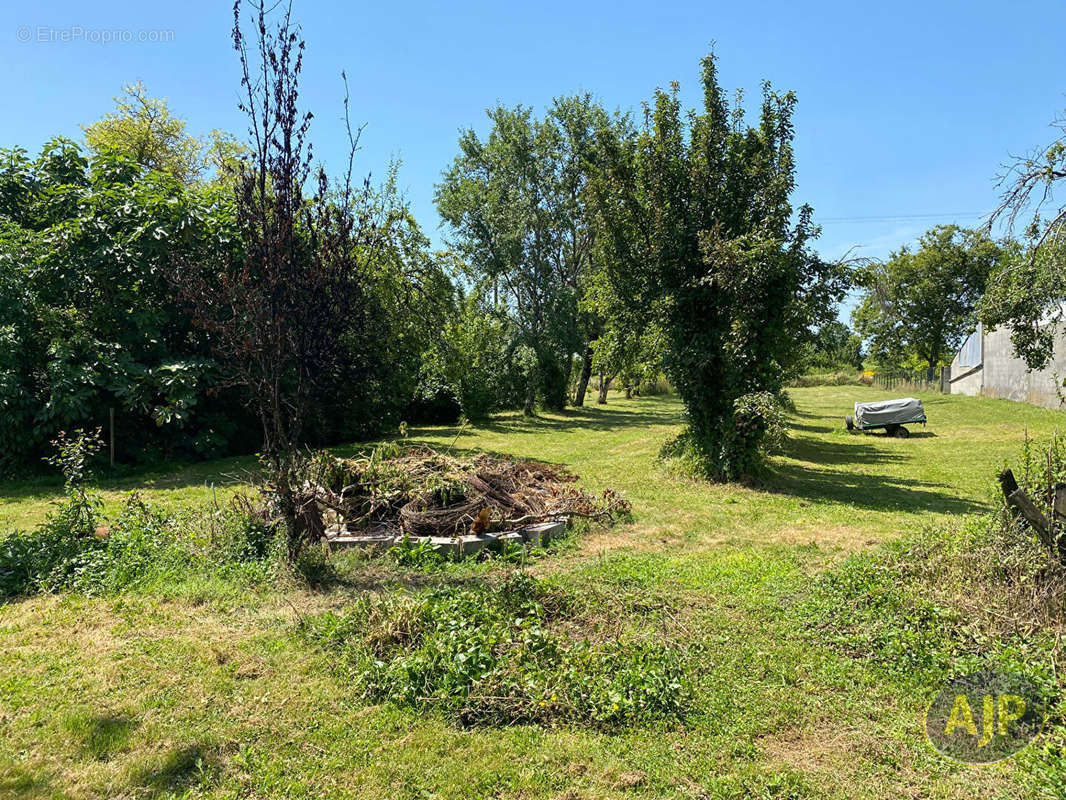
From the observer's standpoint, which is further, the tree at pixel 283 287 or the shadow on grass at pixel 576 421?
the shadow on grass at pixel 576 421

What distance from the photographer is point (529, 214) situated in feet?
80.4

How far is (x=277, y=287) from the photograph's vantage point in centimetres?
515

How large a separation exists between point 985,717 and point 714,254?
753 cm

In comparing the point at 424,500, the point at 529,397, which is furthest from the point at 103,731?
the point at 529,397

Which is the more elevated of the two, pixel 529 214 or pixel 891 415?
pixel 529 214

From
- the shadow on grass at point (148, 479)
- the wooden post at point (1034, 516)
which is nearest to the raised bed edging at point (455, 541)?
the shadow on grass at point (148, 479)

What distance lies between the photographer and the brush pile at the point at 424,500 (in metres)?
6.52

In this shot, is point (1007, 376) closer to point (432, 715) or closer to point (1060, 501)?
point (1060, 501)

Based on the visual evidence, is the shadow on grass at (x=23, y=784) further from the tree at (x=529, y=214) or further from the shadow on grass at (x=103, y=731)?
the tree at (x=529, y=214)

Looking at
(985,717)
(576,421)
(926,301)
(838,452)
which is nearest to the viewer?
(985,717)

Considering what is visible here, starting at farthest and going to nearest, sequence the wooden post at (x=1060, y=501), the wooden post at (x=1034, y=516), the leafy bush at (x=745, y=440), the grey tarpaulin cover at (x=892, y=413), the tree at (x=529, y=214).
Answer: the tree at (x=529, y=214) < the grey tarpaulin cover at (x=892, y=413) < the leafy bush at (x=745, y=440) < the wooden post at (x=1060, y=501) < the wooden post at (x=1034, y=516)

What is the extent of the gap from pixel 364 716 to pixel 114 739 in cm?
123

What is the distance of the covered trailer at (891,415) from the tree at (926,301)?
29.2m

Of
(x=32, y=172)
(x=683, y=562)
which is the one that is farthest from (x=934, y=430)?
(x=32, y=172)
